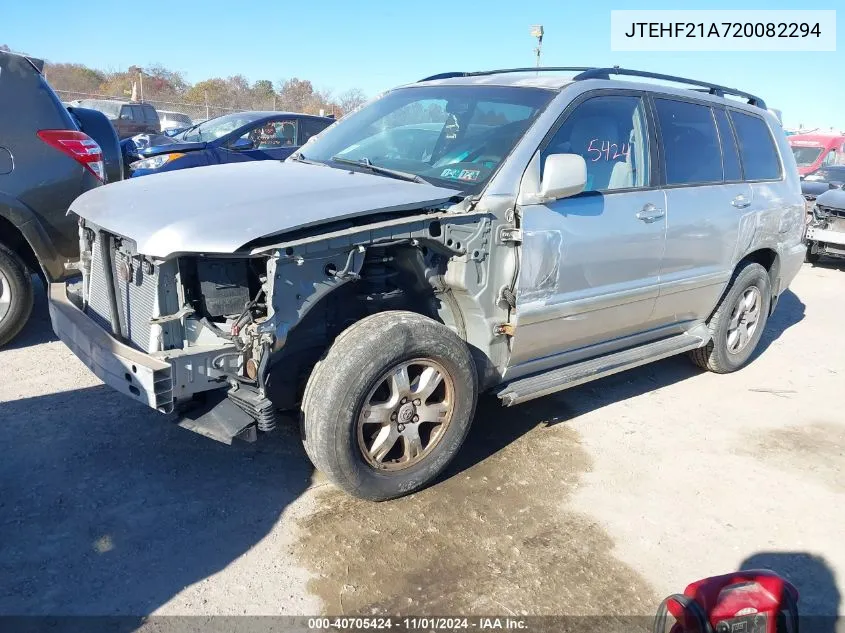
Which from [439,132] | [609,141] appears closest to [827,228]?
[609,141]

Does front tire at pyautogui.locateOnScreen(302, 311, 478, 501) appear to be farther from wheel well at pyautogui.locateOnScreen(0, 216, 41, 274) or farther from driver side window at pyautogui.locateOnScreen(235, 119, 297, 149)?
driver side window at pyautogui.locateOnScreen(235, 119, 297, 149)

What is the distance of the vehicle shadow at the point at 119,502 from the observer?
8.68 ft

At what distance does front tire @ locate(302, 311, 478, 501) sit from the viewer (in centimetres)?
301

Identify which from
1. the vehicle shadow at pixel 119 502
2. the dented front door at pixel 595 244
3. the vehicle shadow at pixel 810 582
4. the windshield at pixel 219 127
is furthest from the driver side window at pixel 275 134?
the vehicle shadow at pixel 810 582

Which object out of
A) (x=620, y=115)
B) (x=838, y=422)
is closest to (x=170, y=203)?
(x=620, y=115)

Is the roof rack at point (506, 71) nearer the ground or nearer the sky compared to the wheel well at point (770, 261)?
nearer the sky

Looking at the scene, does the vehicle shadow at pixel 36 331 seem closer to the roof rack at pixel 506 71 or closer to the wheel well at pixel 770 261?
the roof rack at pixel 506 71

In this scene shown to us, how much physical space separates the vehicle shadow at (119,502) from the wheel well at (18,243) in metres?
1.24

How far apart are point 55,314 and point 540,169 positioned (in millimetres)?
2575

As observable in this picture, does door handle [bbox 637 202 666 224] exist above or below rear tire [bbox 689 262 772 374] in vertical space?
above

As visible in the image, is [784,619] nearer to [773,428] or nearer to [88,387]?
[773,428]

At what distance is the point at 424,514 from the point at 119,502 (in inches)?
55.5

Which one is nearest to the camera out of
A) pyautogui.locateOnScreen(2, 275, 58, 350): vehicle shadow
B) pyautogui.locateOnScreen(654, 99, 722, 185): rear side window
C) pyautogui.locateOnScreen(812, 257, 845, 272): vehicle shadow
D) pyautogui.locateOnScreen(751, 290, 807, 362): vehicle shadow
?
pyautogui.locateOnScreen(654, 99, 722, 185): rear side window

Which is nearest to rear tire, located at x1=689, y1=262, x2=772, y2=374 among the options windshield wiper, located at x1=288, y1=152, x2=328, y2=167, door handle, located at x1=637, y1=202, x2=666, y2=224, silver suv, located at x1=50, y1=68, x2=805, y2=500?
silver suv, located at x1=50, y1=68, x2=805, y2=500
